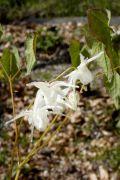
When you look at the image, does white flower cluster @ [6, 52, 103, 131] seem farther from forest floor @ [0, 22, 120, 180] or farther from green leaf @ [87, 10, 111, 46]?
forest floor @ [0, 22, 120, 180]

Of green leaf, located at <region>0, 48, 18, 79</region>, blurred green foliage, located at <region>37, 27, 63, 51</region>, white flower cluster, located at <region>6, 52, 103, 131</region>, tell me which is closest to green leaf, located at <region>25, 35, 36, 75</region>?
green leaf, located at <region>0, 48, 18, 79</region>

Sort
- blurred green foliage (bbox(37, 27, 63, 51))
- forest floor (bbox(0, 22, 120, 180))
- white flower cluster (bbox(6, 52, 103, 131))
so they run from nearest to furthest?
white flower cluster (bbox(6, 52, 103, 131))
forest floor (bbox(0, 22, 120, 180))
blurred green foliage (bbox(37, 27, 63, 51))

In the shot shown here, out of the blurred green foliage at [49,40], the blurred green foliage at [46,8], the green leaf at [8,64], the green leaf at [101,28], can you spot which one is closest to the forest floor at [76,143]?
the blurred green foliage at [49,40]

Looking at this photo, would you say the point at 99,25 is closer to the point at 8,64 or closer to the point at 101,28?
the point at 101,28

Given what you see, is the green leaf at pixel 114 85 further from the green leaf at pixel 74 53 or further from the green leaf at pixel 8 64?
the green leaf at pixel 8 64

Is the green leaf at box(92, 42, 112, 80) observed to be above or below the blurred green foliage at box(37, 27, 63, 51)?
above

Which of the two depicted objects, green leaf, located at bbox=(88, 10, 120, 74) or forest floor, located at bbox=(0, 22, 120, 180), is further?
forest floor, located at bbox=(0, 22, 120, 180)

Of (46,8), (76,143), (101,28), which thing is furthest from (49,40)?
(101,28)

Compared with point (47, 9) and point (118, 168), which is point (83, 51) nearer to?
point (118, 168)
